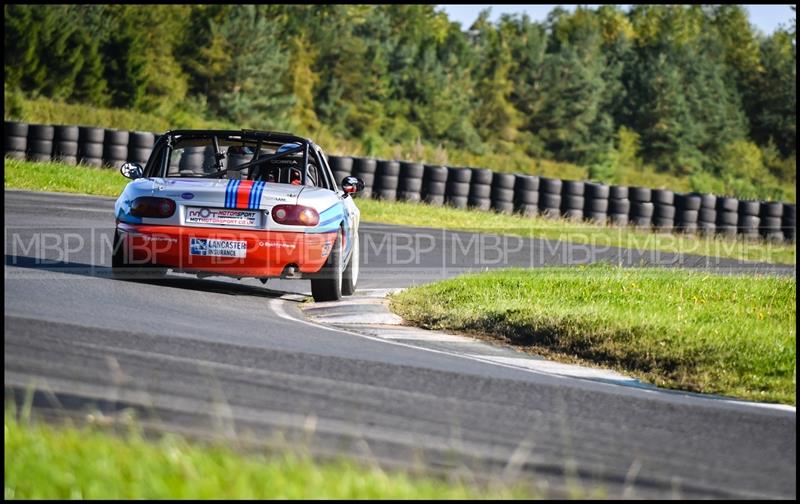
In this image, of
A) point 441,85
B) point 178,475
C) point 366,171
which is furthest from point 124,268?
point 441,85

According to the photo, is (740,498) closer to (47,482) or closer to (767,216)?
(47,482)

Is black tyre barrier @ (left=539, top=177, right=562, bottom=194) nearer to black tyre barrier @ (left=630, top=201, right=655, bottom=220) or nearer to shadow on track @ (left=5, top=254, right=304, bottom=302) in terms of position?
black tyre barrier @ (left=630, top=201, right=655, bottom=220)

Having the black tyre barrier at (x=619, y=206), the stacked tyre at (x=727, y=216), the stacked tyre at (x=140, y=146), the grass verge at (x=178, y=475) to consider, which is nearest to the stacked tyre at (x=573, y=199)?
the black tyre barrier at (x=619, y=206)

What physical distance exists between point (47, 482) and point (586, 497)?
1.85 meters

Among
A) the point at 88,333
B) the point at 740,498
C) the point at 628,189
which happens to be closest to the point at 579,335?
the point at 88,333

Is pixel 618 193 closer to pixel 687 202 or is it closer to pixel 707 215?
pixel 687 202

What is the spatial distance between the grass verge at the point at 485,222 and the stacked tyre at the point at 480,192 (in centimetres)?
54

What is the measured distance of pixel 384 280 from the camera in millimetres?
13883

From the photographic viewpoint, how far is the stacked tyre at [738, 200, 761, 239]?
26.4 metres

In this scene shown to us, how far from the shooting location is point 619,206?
26.3 metres

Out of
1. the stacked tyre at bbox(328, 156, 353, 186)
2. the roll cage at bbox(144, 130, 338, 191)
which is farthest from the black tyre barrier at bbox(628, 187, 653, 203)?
the roll cage at bbox(144, 130, 338, 191)

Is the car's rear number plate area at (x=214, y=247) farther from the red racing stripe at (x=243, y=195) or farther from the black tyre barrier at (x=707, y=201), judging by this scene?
the black tyre barrier at (x=707, y=201)

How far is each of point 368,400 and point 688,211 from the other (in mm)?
21066

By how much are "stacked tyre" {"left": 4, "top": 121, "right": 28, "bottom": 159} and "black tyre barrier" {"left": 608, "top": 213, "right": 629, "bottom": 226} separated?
11929 millimetres
